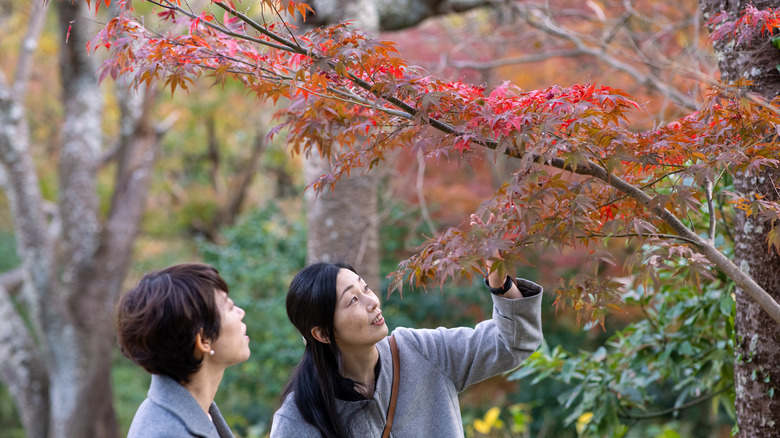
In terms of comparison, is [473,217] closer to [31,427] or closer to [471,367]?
Result: [471,367]

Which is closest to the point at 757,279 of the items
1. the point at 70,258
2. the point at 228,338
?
the point at 228,338

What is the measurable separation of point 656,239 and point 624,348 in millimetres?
1365

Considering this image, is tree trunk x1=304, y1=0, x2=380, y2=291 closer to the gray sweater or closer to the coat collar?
the gray sweater

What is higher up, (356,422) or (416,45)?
(416,45)

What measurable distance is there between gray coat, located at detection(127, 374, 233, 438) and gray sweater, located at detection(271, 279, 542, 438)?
1.24ft

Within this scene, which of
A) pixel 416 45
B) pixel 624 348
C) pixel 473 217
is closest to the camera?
pixel 473 217

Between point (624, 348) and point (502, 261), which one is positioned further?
point (624, 348)

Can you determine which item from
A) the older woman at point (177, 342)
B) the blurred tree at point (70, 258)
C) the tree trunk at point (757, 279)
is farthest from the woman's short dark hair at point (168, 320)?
the blurred tree at point (70, 258)

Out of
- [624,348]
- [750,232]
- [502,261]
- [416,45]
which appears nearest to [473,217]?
[502,261]

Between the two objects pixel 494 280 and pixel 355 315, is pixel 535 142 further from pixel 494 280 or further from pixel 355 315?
pixel 355 315

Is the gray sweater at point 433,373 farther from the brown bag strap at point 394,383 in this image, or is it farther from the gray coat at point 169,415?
the gray coat at point 169,415

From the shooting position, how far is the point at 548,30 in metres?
3.91

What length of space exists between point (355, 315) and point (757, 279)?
1.10 m

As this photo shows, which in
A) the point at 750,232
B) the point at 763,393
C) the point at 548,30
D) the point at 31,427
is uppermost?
the point at 548,30
